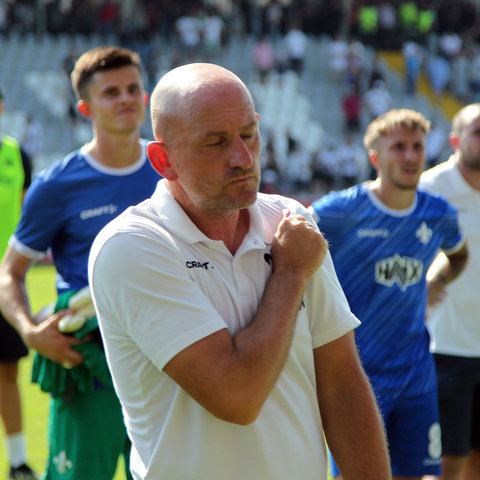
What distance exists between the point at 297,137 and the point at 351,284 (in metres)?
28.0

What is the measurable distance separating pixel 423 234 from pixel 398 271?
0.28m

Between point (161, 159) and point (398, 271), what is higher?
point (161, 159)

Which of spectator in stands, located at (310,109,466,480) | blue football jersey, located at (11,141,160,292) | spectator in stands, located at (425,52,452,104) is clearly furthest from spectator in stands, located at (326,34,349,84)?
blue football jersey, located at (11,141,160,292)

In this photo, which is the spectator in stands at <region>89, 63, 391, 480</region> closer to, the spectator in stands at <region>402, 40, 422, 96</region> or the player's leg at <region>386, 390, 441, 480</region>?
the player's leg at <region>386, 390, 441, 480</region>

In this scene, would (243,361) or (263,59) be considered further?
(263,59)

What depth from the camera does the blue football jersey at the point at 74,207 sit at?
5086 millimetres

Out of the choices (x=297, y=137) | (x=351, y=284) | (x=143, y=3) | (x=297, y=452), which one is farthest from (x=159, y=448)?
(x=143, y=3)

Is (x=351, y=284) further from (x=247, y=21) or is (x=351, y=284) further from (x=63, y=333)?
(x=247, y=21)

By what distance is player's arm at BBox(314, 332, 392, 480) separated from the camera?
9.22 feet

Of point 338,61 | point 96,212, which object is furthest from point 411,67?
point 96,212

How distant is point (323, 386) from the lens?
2.88 meters

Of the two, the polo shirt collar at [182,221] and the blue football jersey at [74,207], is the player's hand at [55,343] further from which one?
the polo shirt collar at [182,221]

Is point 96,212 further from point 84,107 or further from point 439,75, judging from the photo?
point 439,75

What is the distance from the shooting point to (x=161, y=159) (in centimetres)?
289
